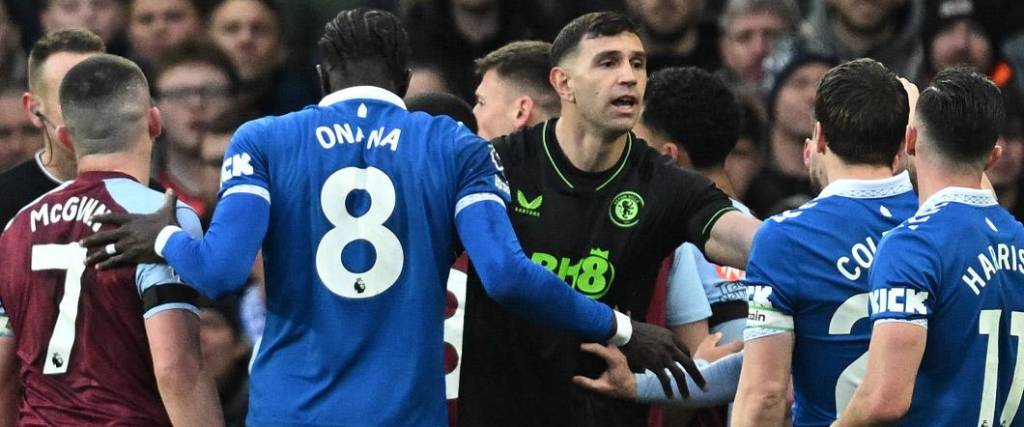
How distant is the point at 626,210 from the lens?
6363 mm

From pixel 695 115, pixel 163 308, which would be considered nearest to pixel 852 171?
pixel 695 115

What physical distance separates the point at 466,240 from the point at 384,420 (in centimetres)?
62

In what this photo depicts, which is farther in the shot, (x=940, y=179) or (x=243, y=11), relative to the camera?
(x=243, y=11)

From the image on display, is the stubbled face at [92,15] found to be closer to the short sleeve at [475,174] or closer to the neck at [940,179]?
the short sleeve at [475,174]

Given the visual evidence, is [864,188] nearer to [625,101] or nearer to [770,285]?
[770,285]

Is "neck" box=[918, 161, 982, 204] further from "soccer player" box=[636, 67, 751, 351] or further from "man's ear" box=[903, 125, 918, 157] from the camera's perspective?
"soccer player" box=[636, 67, 751, 351]

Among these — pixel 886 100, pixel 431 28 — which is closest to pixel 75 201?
pixel 886 100

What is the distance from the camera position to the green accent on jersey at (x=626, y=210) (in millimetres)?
6352

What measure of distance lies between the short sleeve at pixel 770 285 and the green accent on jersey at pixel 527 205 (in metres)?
1.23

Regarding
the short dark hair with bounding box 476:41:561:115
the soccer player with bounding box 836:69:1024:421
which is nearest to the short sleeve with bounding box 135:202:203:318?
the soccer player with bounding box 836:69:1024:421

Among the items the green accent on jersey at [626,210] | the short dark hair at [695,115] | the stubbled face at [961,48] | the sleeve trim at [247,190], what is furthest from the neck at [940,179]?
the stubbled face at [961,48]

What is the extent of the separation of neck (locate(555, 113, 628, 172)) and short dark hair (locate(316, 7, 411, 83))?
0.92 meters

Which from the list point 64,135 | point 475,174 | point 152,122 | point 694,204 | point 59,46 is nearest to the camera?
point 475,174

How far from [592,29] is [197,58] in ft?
14.2
